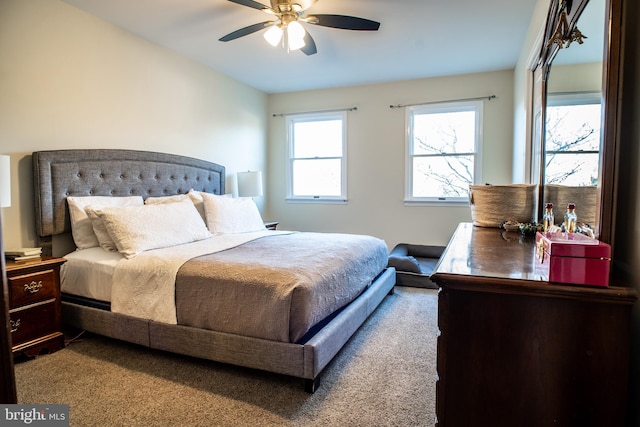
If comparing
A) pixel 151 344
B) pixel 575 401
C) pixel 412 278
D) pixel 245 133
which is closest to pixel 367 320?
pixel 412 278

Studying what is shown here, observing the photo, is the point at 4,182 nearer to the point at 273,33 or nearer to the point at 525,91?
the point at 273,33

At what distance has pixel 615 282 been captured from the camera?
972mm

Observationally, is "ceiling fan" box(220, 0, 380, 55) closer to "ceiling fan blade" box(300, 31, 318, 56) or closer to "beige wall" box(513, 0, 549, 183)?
"ceiling fan blade" box(300, 31, 318, 56)

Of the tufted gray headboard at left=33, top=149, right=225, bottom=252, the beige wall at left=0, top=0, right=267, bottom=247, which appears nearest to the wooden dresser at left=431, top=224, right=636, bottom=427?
the tufted gray headboard at left=33, top=149, right=225, bottom=252

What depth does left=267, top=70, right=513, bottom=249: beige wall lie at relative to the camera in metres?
4.46

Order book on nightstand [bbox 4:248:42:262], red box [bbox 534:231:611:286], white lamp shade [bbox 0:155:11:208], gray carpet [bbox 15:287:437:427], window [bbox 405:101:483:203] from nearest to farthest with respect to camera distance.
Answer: red box [bbox 534:231:611:286] → gray carpet [bbox 15:287:437:427] → white lamp shade [bbox 0:155:11:208] → book on nightstand [bbox 4:248:42:262] → window [bbox 405:101:483:203]

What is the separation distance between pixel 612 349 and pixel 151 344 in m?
2.40

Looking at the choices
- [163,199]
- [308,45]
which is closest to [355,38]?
[308,45]

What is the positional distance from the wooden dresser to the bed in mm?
1024

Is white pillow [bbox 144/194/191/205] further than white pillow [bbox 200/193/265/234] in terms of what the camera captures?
No

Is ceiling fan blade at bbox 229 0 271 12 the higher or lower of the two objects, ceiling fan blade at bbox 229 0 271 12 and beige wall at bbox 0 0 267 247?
the higher

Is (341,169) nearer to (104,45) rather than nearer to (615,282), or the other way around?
(104,45)

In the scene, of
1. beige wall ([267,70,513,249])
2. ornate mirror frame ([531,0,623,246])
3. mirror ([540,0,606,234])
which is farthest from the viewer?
beige wall ([267,70,513,249])

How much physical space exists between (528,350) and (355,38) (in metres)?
3.25
